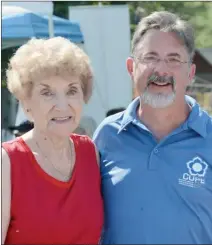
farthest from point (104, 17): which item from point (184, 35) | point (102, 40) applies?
point (184, 35)

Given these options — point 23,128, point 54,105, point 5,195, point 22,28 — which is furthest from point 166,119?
point 22,28

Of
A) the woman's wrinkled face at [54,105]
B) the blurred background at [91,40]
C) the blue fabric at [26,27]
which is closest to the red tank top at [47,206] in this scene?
the woman's wrinkled face at [54,105]

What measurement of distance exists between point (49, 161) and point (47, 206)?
230 millimetres

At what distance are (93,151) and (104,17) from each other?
454 cm

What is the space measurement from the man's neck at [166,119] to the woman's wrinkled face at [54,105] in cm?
55

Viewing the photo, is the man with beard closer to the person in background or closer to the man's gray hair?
the man's gray hair

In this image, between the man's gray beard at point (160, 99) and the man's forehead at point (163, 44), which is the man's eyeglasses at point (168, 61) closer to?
the man's forehead at point (163, 44)

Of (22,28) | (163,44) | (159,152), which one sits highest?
(163,44)

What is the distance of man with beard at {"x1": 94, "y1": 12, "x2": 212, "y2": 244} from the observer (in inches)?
103

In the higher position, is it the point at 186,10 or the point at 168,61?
the point at 168,61

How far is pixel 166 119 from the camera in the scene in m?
2.91

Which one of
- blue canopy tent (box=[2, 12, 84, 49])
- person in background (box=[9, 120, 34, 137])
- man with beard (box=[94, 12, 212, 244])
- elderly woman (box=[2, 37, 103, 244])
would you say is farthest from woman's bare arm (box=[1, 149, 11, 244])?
blue canopy tent (box=[2, 12, 84, 49])

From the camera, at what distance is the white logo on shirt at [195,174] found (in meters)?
2.66

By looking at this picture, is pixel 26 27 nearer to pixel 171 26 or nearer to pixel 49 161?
pixel 171 26
